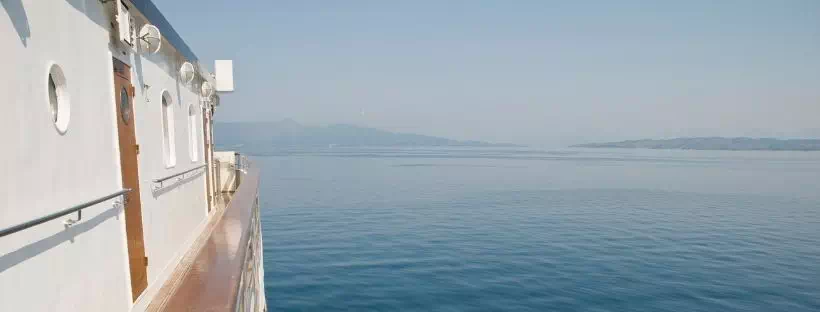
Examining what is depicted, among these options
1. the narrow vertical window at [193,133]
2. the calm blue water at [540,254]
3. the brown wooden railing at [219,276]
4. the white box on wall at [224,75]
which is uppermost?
the white box on wall at [224,75]

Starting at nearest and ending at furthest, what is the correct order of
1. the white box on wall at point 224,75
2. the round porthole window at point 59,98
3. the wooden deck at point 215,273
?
the wooden deck at point 215,273, the round porthole window at point 59,98, the white box on wall at point 224,75

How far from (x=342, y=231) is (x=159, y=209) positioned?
15366 millimetres

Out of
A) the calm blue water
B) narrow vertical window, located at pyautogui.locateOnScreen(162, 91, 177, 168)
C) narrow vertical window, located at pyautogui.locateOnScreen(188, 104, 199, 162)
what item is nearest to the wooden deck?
narrow vertical window, located at pyautogui.locateOnScreen(162, 91, 177, 168)

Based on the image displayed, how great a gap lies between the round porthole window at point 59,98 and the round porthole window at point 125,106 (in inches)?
48.9

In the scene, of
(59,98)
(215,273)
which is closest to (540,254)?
(215,273)

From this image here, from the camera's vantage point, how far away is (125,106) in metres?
4.70

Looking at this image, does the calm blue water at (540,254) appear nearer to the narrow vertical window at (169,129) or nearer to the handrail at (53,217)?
the narrow vertical window at (169,129)

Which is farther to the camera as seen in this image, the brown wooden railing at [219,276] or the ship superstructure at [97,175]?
the brown wooden railing at [219,276]

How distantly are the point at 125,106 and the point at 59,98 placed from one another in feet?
4.70

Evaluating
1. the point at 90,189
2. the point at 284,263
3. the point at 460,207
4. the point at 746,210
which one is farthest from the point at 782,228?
the point at 90,189

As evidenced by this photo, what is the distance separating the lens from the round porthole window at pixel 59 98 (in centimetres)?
324

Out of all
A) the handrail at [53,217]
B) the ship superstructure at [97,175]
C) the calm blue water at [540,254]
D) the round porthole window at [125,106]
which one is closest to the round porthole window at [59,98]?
the ship superstructure at [97,175]

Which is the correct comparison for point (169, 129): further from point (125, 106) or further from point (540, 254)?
point (540, 254)

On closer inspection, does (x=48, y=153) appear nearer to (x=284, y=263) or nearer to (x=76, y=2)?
(x=76, y=2)
